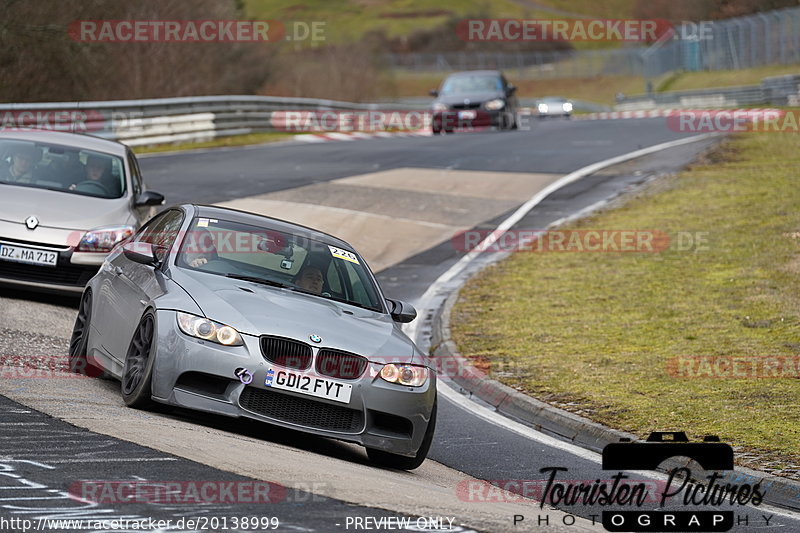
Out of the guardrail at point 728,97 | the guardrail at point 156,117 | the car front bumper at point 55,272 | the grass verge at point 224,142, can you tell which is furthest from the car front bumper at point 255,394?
the guardrail at point 728,97

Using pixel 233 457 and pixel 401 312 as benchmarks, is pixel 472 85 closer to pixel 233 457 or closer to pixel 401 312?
pixel 401 312

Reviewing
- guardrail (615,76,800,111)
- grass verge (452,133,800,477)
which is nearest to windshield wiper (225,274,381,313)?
grass verge (452,133,800,477)

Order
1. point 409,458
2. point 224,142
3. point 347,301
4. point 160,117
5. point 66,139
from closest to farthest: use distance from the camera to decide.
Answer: point 409,458 → point 347,301 → point 66,139 → point 160,117 → point 224,142

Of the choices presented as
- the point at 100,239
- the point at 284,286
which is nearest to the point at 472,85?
the point at 100,239

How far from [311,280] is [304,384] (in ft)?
4.73

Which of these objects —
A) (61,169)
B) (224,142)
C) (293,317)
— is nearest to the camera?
(293,317)

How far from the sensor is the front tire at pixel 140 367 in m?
7.87

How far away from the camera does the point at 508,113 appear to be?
127 ft

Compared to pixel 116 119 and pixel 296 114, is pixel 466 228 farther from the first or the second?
pixel 296 114

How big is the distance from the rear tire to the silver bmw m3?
0.34 m

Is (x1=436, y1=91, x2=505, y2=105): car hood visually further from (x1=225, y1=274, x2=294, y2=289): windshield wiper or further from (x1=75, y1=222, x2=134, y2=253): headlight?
(x1=225, y1=274, x2=294, y2=289): windshield wiper

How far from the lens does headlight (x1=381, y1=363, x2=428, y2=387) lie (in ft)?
25.9

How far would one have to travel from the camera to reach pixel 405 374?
26.2ft

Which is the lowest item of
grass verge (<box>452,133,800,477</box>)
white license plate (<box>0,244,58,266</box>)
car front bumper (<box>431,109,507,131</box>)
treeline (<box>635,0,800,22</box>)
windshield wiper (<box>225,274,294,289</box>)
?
grass verge (<box>452,133,800,477</box>)
